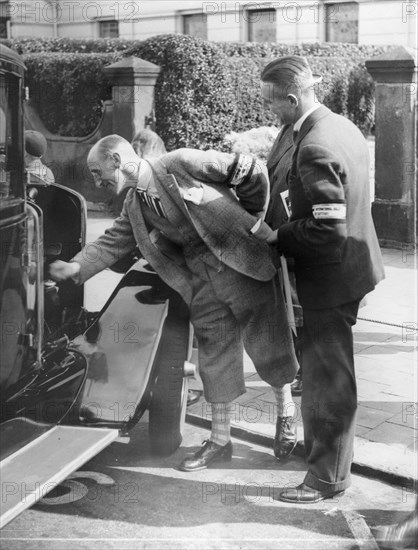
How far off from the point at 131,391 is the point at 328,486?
102 centimetres

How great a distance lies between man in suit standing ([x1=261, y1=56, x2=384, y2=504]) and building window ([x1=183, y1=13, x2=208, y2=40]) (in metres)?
16.8

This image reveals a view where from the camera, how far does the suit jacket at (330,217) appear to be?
3.44 m

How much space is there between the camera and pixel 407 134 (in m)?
9.41

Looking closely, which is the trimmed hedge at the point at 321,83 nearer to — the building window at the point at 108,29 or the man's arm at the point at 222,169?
the man's arm at the point at 222,169

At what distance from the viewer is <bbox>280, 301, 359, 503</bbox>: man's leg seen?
3.63 m

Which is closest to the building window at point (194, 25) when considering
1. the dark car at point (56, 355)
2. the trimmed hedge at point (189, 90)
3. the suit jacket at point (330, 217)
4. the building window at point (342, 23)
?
the building window at point (342, 23)

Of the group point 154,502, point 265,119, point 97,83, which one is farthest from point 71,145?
point 154,502

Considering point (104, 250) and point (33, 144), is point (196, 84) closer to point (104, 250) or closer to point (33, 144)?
point (33, 144)

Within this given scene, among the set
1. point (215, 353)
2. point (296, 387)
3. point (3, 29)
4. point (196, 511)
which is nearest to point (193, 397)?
point (296, 387)

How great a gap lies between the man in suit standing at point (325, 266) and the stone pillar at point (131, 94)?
7313mm

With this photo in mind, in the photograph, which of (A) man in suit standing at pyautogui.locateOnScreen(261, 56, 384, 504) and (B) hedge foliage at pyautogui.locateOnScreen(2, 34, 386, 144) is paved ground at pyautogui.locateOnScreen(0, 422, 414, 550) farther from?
(B) hedge foliage at pyautogui.locateOnScreen(2, 34, 386, 144)

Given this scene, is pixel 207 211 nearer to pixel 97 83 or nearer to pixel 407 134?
pixel 407 134

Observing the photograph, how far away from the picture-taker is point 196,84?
11.0 metres

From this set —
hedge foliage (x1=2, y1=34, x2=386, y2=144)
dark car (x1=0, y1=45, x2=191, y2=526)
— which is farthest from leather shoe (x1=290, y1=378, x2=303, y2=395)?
hedge foliage (x1=2, y1=34, x2=386, y2=144)
